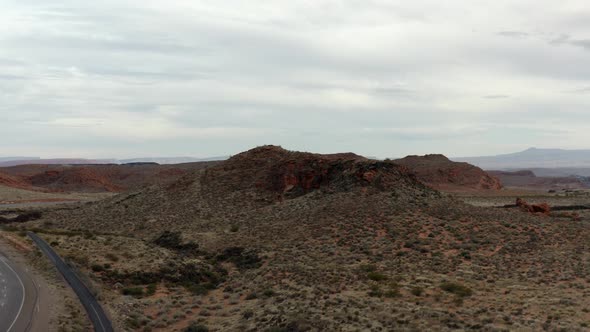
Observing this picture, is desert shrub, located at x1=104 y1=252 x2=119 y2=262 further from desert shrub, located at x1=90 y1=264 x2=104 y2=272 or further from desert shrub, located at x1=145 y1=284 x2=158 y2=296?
desert shrub, located at x1=145 y1=284 x2=158 y2=296

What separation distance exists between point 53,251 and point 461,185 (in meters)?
101

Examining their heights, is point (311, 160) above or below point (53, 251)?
above

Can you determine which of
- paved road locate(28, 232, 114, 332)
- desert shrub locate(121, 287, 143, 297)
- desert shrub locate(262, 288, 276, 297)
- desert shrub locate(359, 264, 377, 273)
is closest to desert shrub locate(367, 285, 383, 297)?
desert shrub locate(359, 264, 377, 273)

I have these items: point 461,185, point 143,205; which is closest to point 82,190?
point 143,205

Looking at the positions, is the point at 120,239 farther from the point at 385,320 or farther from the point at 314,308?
the point at 385,320

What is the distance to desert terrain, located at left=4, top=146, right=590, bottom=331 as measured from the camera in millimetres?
21859

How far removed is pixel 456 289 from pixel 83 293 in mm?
19123

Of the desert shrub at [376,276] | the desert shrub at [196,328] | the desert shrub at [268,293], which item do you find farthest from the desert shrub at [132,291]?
the desert shrub at [376,276]

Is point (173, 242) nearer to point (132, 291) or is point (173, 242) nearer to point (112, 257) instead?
point (112, 257)

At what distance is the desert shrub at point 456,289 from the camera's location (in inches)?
932

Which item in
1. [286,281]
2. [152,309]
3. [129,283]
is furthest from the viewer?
[129,283]

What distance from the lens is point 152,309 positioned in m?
26.2

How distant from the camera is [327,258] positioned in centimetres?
3278

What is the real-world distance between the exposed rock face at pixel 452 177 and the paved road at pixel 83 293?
93740 millimetres
